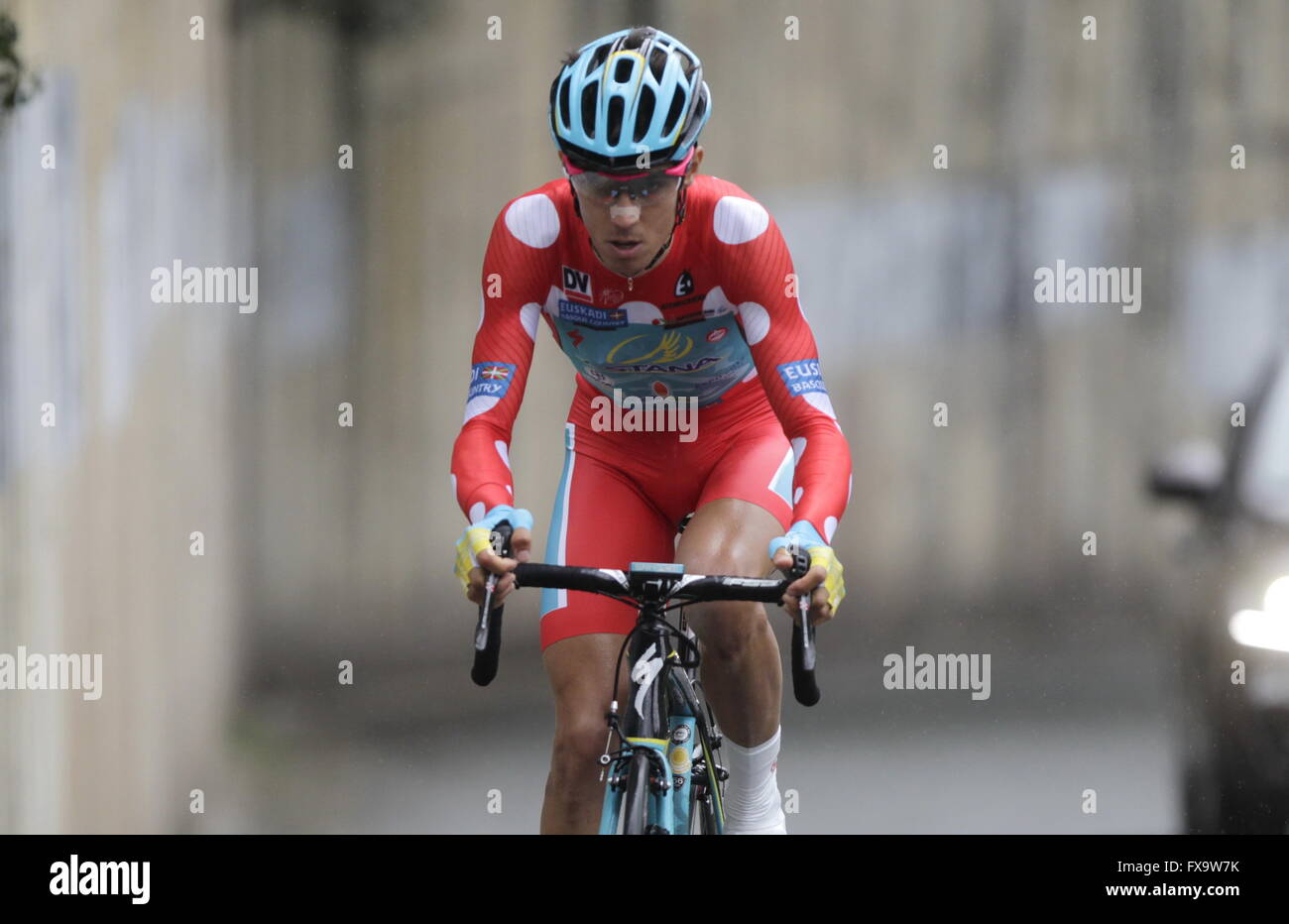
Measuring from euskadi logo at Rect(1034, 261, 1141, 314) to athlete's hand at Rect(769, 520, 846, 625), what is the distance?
17.9 ft

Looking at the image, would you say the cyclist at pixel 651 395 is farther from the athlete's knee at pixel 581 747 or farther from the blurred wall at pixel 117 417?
the blurred wall at pixel 117 417

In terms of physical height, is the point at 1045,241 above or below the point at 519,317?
above

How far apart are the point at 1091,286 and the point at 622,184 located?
5.62m

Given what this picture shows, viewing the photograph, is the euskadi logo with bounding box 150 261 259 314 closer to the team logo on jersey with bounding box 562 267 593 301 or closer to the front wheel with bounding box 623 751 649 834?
the team logo on jersey with bounding box 562 267 593 301

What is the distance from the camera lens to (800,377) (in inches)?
147

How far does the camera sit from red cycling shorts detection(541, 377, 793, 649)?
13.1ft

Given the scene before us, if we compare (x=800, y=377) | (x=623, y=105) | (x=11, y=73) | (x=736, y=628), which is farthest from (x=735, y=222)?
(x=11, y=73)

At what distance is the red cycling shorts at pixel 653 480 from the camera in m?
3.98

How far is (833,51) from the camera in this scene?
26.4 feet

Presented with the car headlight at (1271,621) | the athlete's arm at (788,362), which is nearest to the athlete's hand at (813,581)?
the athlete's arm at (788,362)

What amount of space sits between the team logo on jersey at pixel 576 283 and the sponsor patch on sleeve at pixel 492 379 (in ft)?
0.92
